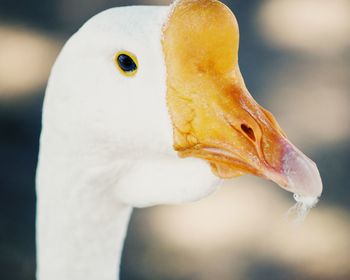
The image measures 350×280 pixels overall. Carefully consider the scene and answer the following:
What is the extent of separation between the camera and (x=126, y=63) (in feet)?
2.93

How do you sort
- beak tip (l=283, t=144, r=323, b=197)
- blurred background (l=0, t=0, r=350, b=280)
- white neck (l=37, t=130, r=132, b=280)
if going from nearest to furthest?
beak tip (l=283, t=144, r=323, b=197) < white neck (l=37, t=130, r=132, b=280) < blurred background (l=0, t=0, r=350, b=280)

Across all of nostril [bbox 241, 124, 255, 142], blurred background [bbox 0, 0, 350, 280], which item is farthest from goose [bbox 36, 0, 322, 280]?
blurred background [bbox 0, 0, 350, 280]

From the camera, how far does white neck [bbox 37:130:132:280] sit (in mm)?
1042

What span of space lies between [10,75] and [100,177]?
199 cm

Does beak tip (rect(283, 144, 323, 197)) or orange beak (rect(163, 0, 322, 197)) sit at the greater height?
orange beak (rect(163, 0, 322, 197))

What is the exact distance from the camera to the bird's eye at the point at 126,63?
885mm

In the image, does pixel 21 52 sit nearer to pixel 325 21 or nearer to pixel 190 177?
pixel 325 21

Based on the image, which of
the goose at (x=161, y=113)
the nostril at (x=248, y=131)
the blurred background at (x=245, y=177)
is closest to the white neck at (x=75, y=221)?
the goose at (x=161, y=113)

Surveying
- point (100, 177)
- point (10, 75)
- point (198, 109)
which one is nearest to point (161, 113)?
point (198, 109)

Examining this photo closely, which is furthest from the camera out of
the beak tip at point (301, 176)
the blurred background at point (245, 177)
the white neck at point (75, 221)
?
the blurred background at point (245, 177)

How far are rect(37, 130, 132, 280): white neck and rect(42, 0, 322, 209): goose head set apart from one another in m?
0.11

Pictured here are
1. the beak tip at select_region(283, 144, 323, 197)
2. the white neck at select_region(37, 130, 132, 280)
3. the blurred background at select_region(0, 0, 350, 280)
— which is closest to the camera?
the beak tip at select_region(283, 144, 323, 197)

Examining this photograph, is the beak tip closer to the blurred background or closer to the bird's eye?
the bird's eye

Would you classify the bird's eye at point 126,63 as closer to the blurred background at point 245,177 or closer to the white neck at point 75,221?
the white neck at point 75,221
